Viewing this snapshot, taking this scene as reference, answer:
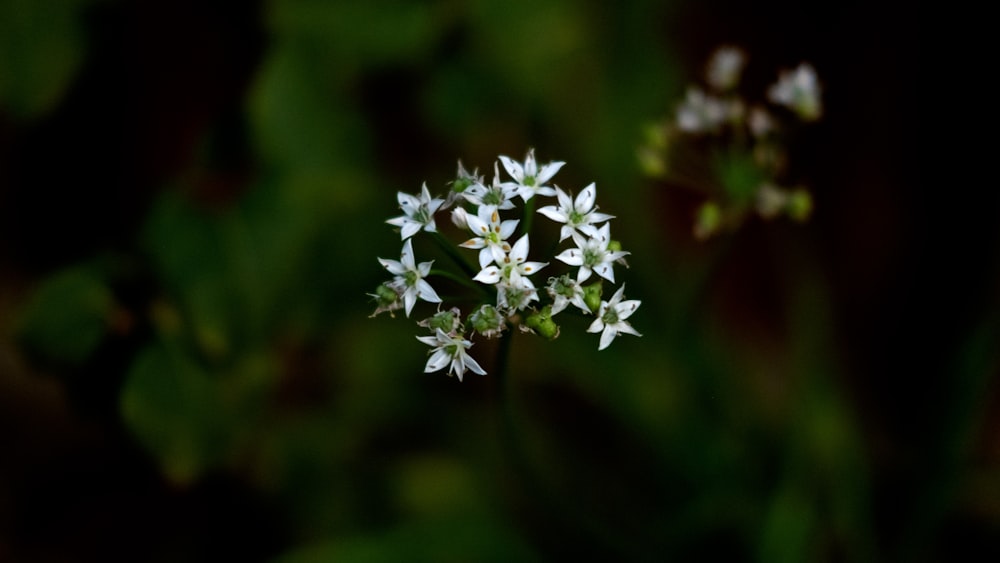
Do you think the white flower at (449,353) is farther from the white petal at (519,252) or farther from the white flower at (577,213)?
the white flower at (577,213)

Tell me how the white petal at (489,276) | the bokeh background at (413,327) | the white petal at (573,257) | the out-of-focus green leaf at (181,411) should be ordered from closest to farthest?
the white petal at (489,276) → the white petal at (573,257) → the out-of-focus green leaf at (181,411) → the bokeh background at (413,327)

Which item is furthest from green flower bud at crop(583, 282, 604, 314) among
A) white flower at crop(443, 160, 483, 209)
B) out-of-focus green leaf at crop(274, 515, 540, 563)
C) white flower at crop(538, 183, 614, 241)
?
out-of-focus green leaf at crop(274, 515, 540, 563)

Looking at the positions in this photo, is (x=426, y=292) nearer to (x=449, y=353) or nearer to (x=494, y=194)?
(x=449, y=353)

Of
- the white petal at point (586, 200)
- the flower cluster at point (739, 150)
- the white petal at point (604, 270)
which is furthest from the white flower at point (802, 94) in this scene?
the white petal at point (604, 270)

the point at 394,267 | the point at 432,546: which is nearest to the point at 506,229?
the point at 394,267

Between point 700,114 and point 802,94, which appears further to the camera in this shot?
point 700,114

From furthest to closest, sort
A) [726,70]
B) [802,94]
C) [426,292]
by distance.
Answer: [726,70] → [802,94] → [426,292]
